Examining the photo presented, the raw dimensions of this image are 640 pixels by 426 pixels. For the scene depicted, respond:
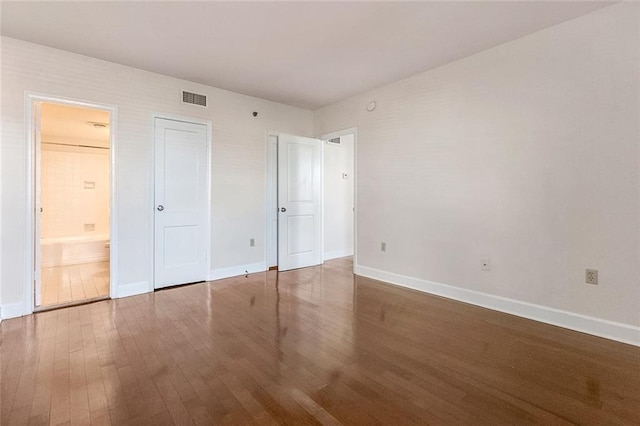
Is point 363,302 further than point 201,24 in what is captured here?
Yes

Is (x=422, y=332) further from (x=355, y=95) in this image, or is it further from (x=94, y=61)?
(x=94, y=61)

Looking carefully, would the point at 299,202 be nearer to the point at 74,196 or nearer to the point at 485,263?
the point at 485,263

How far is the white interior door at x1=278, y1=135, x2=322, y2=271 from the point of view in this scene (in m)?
4.82

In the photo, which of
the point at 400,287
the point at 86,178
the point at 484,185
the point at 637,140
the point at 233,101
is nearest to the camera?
the point at 637,140

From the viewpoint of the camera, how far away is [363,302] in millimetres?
3344

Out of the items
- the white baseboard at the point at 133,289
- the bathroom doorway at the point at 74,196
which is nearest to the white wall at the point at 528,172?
the white baseboard at the point at 133,289

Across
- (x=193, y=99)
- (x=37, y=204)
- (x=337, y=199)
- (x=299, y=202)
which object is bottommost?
(x=37, y=204)

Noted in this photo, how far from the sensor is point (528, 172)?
2.87 metres

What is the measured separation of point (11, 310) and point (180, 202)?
1.89 metres

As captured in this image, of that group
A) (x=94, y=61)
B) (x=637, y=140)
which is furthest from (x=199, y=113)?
(x=637, y=140)

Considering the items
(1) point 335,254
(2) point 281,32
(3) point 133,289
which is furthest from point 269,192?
(2) point 281,32

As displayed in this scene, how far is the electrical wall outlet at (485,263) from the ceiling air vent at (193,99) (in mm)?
3939

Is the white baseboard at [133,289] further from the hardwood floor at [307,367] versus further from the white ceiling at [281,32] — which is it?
the white ceiling at [281,32]

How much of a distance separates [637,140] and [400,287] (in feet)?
8.49
